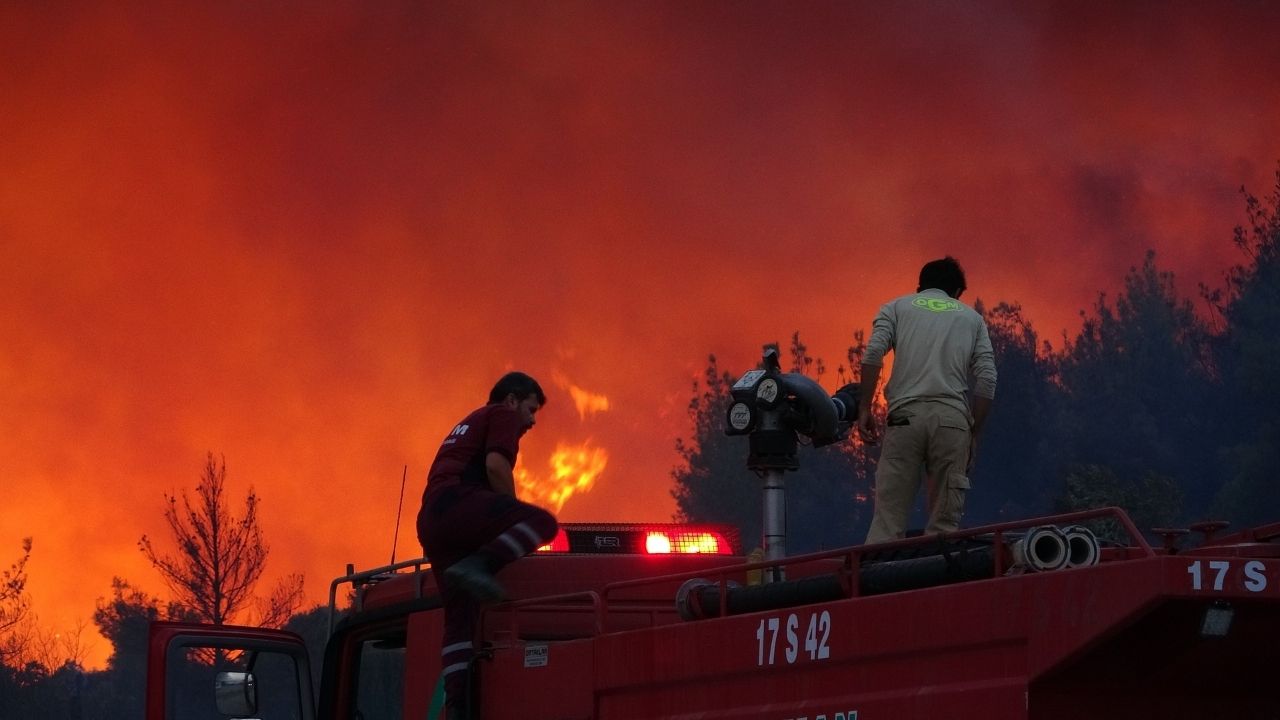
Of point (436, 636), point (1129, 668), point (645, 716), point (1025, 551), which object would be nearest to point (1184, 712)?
point (1129, 668)

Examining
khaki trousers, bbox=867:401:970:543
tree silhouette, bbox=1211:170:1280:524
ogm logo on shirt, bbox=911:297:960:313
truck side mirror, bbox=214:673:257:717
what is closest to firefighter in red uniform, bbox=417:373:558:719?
truck side mirror, bbox=214:673:257:717

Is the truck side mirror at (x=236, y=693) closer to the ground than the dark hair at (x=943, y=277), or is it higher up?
closer to the ground

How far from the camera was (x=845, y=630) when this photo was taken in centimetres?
623

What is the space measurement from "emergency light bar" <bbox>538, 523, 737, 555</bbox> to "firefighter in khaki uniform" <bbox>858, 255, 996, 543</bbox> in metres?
1.43

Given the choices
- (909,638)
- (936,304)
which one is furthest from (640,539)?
(909,638)

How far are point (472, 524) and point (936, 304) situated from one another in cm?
228


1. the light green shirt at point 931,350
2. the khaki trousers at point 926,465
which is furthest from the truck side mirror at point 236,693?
the light green shirt at point 931,350

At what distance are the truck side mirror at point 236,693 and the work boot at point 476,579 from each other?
4.07 feet

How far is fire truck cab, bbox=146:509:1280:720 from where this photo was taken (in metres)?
5.54

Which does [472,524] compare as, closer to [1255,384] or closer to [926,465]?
[926,465]

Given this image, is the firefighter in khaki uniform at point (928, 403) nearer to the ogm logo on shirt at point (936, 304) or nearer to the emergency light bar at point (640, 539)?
the ogm logo on shirt at point (936, 304)

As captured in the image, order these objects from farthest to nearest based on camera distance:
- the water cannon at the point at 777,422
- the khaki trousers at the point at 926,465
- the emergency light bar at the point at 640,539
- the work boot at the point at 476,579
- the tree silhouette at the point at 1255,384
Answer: the tree silhouette at the point at 1255,384, the emergency light bar at the point at 640,539, the water cannon at the point at 777,422, the work boot at the point at 476,579, the khaki trousers at the point at 926,465

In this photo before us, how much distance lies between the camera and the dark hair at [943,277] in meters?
8.09

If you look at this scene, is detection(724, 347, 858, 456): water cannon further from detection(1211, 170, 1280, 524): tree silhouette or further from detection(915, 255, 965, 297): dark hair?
detection(1211, 170, 1280, 524): tree silhouette
